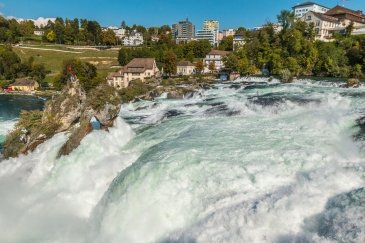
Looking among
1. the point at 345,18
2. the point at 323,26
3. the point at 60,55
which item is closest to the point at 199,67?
the point at 323,26

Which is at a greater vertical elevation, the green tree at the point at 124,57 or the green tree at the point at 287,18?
the green tree at the point at 287,18

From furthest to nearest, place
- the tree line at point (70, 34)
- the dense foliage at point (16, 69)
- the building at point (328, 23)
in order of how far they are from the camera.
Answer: the tree line at point (70, 34), the building at point (328, 23), the dense foliage at point (16, 69)

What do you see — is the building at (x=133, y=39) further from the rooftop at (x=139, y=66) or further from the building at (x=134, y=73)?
the building at (x=134, y=73)

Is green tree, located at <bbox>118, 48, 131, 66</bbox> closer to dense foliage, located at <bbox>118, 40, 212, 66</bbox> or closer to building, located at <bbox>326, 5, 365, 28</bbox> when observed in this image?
dense foliage, located at <bbox>118, 40, 212, 66</bbox>

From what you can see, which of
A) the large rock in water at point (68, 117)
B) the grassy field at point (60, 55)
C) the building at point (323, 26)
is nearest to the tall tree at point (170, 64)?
the grassy field at point (60, 55)

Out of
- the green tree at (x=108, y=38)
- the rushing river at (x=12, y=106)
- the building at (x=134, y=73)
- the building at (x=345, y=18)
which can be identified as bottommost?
the rushing river at (x=12, y=106)

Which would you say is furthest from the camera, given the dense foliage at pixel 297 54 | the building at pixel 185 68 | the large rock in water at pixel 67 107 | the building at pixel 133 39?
the building at pixel 133 39
